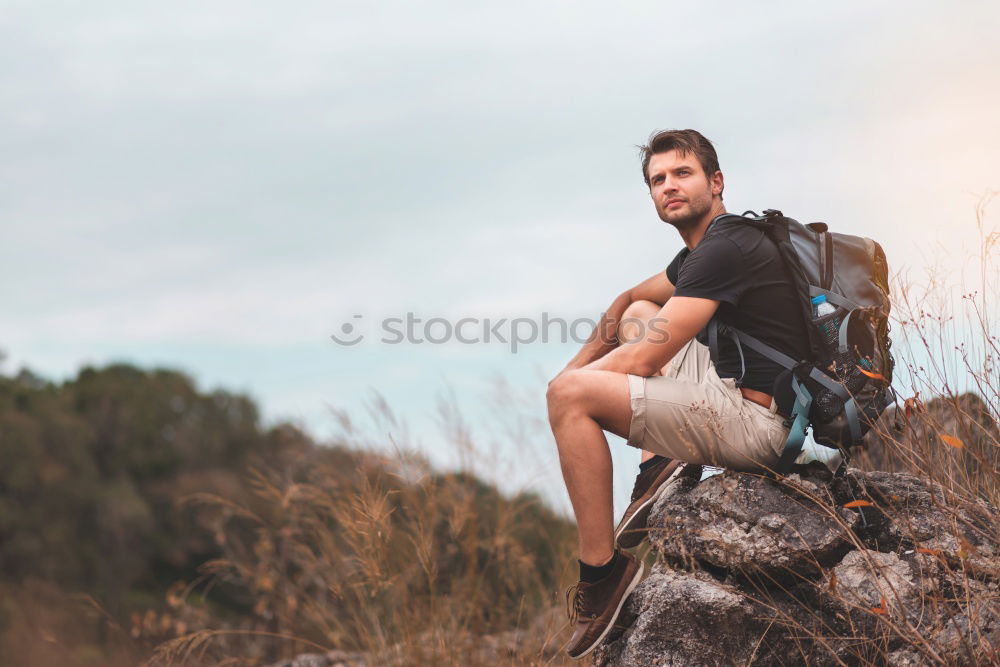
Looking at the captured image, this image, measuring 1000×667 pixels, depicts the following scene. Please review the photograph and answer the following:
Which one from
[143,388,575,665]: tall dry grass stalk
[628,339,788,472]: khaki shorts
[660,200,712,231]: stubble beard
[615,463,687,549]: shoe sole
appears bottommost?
[143,388,575,665]: tall dry grass stalk

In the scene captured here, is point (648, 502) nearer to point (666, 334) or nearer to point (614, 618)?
point (614, 618)

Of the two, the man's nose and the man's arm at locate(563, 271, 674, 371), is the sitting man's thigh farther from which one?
the man's nose

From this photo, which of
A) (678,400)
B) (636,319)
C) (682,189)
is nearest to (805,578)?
(678,400)

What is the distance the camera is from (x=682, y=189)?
3.50 meters

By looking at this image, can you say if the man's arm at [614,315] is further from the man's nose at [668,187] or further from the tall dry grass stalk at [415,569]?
the tall dry grass stalk at [415,569]

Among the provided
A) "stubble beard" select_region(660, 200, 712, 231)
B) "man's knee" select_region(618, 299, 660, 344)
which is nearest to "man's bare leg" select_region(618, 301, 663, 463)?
"man's knee" select_region(618, 299, 660, 344)

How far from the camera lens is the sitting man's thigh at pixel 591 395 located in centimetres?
306

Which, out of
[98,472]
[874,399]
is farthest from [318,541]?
[98,472]

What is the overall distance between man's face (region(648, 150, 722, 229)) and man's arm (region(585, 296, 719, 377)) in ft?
1.86

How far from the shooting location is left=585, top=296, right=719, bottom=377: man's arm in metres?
3.04

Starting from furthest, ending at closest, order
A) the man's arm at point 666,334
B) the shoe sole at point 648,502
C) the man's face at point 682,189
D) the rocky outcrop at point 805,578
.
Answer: the man's face at point 682,189 → the shoe sole at point 648,502 → the man's arm at point 666,334 → the rocky outcrop at point 805,578

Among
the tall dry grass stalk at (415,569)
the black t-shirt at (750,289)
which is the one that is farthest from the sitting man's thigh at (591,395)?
the tall dry grass stalk at (415,569)

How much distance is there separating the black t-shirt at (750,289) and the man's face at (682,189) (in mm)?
318

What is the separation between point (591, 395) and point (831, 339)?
87 centimetres
